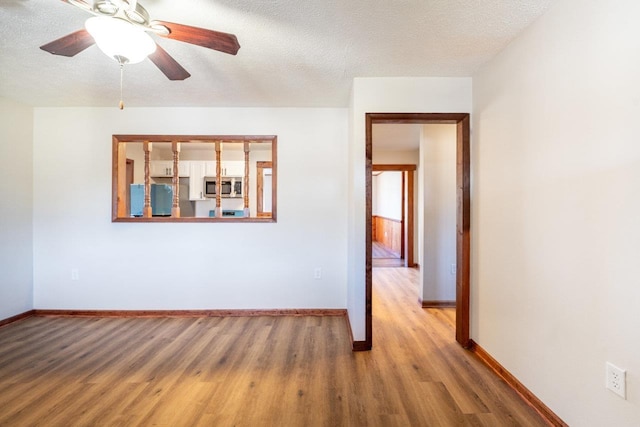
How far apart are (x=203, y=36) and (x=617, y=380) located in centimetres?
253

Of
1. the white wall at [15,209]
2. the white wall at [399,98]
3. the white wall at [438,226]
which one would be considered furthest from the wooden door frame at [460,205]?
the white wall at [15,209]

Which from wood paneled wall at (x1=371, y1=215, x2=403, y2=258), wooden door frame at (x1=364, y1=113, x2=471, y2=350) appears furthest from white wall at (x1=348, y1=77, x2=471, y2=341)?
wood paneled wall at (x1=371, y1=215, x2=403, y2=258)

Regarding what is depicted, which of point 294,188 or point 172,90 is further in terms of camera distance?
point 294,188

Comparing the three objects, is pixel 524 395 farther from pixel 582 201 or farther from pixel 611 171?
pixel 611 171

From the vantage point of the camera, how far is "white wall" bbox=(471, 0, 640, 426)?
4.02ft

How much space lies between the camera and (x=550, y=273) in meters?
1.62

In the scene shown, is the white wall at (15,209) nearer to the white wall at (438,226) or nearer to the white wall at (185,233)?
the white wall at (185,233)

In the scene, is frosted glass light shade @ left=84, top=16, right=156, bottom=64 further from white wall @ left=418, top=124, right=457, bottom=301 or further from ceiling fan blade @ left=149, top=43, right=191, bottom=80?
white wall @ left=418, top=124, right=457, bottom=301

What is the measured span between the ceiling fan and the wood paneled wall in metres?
5.88

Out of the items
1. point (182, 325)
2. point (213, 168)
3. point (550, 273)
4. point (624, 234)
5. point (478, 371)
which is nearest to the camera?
point (624, 234)

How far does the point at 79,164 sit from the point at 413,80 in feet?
11.9

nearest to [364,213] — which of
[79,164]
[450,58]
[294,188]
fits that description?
[294,188]

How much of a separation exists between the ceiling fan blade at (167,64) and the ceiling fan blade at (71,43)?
30 centimetres

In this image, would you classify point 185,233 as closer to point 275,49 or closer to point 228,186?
point 228,186
